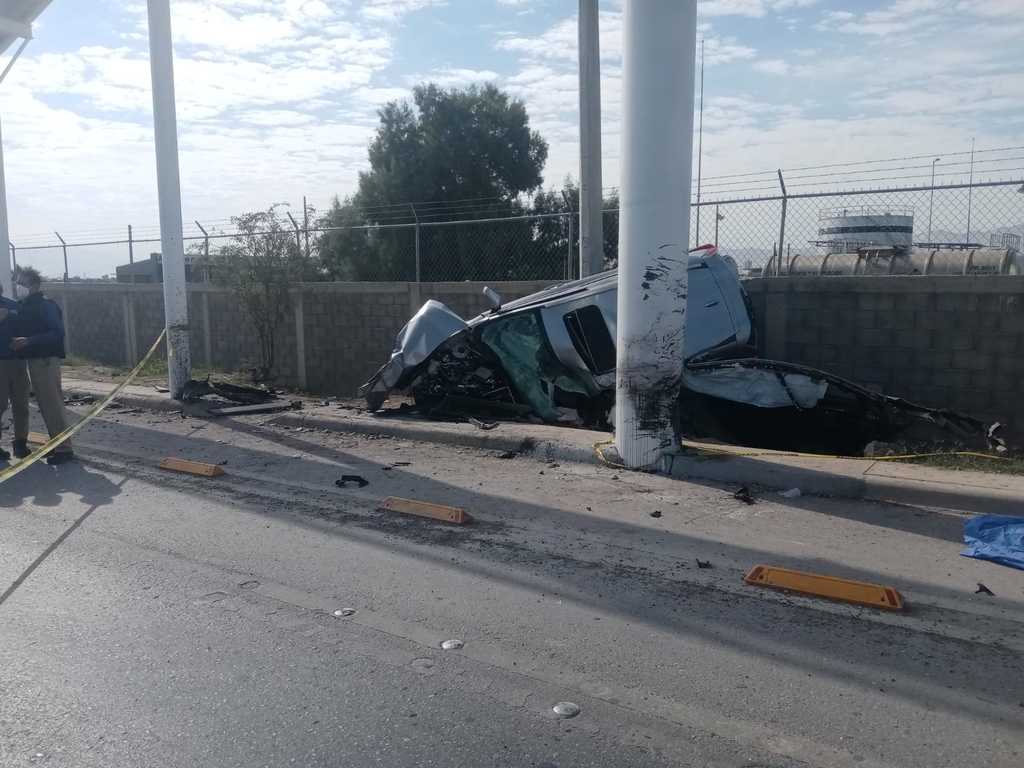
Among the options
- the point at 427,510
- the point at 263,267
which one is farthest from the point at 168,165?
the point at 427,510

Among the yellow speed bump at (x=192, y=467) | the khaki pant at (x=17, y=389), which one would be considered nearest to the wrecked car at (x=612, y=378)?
the yellow speed bump at (x=192, y=467)

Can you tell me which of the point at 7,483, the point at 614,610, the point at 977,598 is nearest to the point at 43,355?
the point at 7,483

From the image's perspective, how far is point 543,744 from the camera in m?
3.49

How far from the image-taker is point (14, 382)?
30.9ft

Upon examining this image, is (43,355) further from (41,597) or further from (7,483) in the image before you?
(41,597)

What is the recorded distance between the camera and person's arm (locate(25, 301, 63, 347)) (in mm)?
9133

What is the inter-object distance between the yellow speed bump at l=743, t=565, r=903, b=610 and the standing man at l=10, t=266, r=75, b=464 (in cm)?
739

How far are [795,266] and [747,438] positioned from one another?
3.85 meters

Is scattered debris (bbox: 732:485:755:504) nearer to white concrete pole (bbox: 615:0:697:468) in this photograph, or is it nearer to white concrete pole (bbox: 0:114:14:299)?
white concrete pole (bbox: 615:0:697:468)

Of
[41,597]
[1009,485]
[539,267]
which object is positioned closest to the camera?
[41,597]

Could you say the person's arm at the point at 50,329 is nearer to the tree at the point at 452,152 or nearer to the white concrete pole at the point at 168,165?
the white concrete pole at the point at 168,165

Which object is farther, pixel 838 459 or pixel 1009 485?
pixel 838 459

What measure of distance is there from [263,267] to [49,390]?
5.35m

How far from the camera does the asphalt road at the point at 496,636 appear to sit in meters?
3.53
